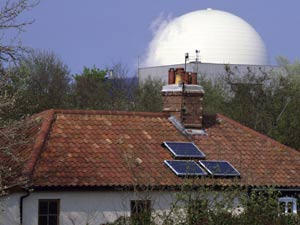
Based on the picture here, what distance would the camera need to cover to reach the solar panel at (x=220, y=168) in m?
27.1

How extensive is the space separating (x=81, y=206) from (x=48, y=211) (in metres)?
0.87

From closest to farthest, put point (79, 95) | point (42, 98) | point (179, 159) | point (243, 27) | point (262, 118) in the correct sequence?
point (179, 159) → point (262, 118) → point (42, 98) → point (79, 95) → point (243, 27)

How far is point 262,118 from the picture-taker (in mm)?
46344

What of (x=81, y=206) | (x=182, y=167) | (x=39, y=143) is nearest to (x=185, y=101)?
(x=182, y=167)

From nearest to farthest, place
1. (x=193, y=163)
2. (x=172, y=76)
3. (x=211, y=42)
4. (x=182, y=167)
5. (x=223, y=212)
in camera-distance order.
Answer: (x=223, y=212), (x=193, y=163), (x=182, y=167), (x=172, y=76), (x=211, y=42)

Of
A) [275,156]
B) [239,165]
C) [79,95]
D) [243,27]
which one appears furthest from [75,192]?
[243,27]

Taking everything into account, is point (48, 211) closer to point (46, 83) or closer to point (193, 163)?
point (193, 163)

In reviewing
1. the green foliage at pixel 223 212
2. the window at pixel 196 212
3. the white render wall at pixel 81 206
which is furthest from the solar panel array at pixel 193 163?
the window at pixel 196 212

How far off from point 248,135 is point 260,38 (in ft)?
175

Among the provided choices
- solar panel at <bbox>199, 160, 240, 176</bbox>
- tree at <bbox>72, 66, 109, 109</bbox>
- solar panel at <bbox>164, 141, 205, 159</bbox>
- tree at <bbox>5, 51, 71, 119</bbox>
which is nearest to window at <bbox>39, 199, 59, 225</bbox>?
solar panel at <bbox>164, 141, 205, 159</bbox>

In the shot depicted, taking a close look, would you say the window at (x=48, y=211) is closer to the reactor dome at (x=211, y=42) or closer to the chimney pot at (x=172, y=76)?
the chimney pot at (x=172, y=76)

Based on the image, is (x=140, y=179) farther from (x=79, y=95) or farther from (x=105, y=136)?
(x=79, y=95)

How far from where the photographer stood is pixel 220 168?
27.3 m

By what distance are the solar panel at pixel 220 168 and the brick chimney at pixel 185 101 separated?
97.8 inches
